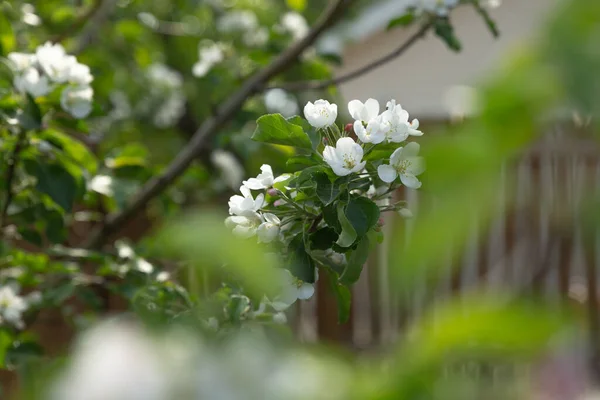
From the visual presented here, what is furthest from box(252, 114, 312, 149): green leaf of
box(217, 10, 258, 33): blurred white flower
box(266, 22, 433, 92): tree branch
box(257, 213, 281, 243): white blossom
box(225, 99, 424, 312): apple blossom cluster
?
box(217, 10, 258, 33): blurred white flower

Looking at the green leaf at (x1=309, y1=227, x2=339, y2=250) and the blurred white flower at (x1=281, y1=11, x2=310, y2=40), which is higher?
the blurred white flower at (x1=281, y1=11, x2=310, y2=40)

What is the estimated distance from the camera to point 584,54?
0.26 metres

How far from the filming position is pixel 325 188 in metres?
1.00

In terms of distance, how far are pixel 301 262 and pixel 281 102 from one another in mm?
1787

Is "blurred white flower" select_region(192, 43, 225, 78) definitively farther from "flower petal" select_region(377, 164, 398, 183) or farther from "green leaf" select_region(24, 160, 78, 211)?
"flower petal" select_region(377, 164, 398, 183)

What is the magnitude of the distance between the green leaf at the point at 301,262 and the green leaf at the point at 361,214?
3.6 inches

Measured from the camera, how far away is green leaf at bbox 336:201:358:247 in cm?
98

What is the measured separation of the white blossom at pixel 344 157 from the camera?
0.99m

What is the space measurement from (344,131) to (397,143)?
10cm

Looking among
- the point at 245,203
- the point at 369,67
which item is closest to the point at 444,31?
the point at 369,67

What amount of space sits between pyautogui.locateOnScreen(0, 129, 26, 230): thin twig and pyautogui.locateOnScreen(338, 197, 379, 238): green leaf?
93 centimetres

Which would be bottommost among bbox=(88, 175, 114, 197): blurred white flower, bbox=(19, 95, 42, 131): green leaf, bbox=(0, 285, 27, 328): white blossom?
bbox=(0, 285, 27, 328): white blossom

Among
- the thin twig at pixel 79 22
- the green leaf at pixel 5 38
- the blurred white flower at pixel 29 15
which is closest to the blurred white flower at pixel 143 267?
the green leaf at pixel 5 38

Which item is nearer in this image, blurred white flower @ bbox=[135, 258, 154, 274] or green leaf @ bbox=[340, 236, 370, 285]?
green leaf @ bbox=[340, 236, 370, 285]
